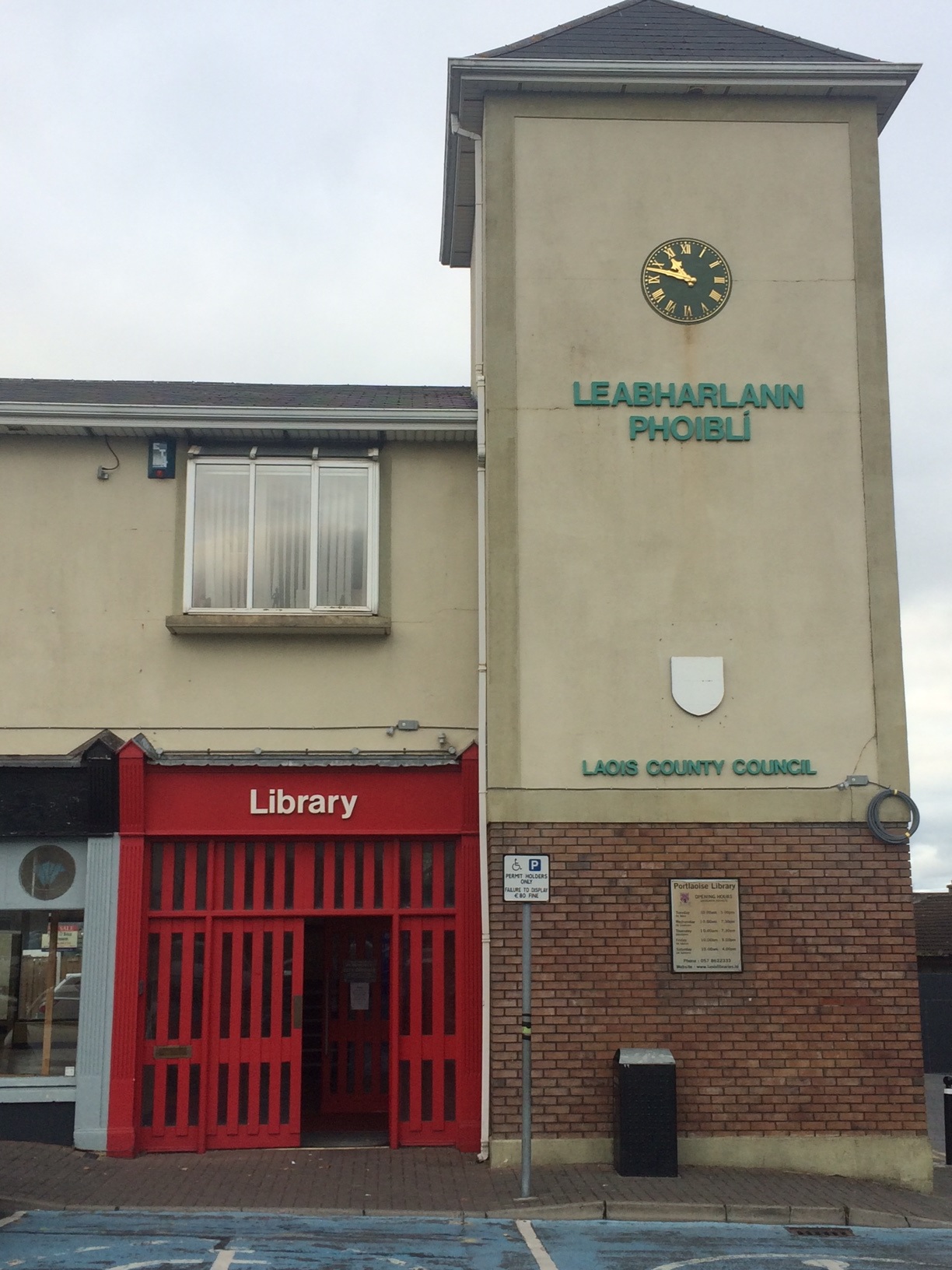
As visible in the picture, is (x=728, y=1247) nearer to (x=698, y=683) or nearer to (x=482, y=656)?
(x=698, y=683)

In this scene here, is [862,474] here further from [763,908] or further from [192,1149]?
[192,1149]

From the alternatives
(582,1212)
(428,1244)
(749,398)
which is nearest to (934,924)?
(749,398)

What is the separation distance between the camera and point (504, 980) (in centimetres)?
1212

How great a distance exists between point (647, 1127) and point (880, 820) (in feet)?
11.8

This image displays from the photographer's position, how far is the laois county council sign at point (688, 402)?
43.3ft

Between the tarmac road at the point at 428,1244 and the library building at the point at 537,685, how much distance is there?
1.75 m

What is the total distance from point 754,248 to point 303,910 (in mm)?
8056

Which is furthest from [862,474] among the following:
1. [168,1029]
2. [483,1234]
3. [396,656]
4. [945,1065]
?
[945,1065]

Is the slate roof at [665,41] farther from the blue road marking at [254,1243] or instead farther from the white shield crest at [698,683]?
the blue road marking at [254,1243]

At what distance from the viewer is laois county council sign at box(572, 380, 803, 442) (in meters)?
13.2

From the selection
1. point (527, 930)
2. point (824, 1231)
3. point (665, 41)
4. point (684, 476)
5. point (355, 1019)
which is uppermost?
point (665, 41)

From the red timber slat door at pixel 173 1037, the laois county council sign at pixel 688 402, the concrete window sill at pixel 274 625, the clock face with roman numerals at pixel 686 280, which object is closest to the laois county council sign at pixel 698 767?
the concrete window sill at pixel 274 625

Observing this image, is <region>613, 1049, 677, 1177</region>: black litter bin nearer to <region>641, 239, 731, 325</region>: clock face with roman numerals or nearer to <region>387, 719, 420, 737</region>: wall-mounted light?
<region>387, 719, 420, 737</region>: wall-mounted light

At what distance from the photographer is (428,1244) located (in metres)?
9.70
